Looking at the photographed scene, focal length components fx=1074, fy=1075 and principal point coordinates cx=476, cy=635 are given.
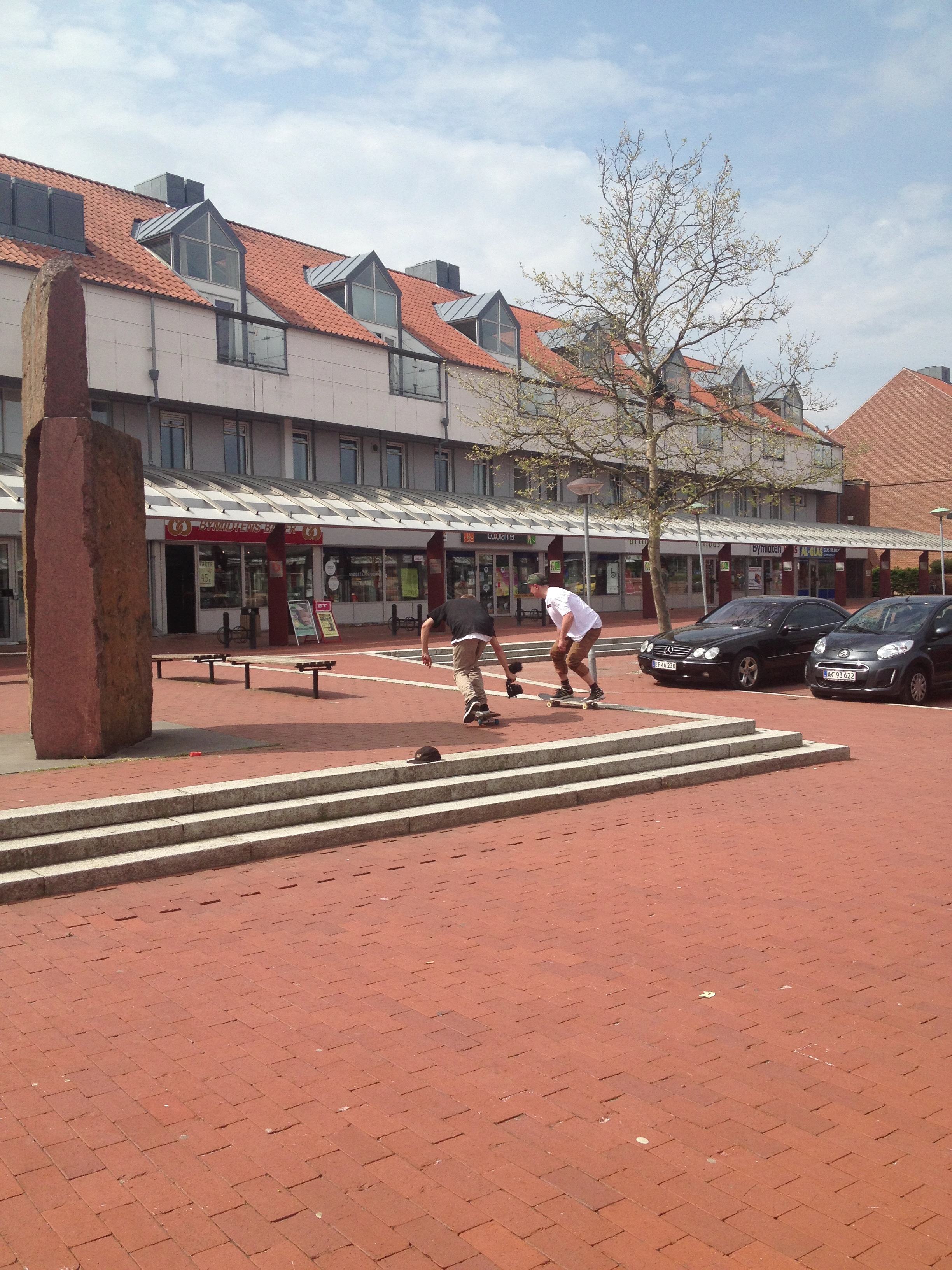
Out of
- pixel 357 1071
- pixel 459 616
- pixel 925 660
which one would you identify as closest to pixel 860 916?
pixel 357 1071

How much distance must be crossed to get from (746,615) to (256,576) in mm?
15489

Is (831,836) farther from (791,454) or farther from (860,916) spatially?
(791,454)

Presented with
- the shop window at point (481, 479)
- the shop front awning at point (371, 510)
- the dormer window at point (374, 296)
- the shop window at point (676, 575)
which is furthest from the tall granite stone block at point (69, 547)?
the shop window at point (676, 575)

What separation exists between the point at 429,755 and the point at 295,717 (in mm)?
3467

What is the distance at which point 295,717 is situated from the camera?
11258mm

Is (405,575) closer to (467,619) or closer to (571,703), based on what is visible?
(571,703)

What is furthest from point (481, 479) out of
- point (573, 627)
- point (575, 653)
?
point (575, 653)

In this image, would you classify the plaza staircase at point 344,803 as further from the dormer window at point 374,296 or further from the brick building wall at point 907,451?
the brick building wall at point 907,451

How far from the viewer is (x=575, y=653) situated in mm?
12391

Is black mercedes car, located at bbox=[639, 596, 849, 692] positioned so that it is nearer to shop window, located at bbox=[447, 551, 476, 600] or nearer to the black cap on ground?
the black cap on ground

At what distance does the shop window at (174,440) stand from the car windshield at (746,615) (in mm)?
14486

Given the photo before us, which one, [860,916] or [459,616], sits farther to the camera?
[459,616]

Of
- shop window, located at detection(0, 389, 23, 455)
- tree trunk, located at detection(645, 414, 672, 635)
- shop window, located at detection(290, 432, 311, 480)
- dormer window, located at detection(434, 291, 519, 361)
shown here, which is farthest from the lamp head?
dormer window, located at detection(434, 291, 519, 361)

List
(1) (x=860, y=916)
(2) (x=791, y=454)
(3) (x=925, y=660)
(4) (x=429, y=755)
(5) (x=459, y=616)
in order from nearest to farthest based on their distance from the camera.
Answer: (1) (x=860, y=916) → (4) (x=429, y=755) → (5) (x=459, y=616) → (3) (x=925, y=660) → (2) (x=791, y=454)
